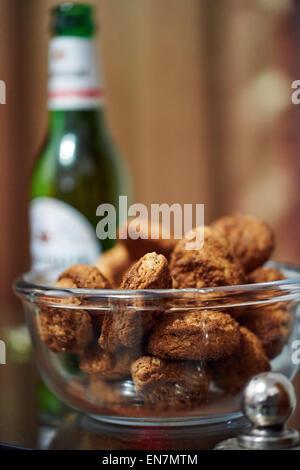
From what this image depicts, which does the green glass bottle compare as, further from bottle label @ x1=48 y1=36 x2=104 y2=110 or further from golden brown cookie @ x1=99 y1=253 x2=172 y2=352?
golden brown cookie @ x1=99 y1=253 x2=172 y2=352

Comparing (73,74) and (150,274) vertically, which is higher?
(73,74)

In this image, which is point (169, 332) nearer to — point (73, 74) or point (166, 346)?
point (166, 346)

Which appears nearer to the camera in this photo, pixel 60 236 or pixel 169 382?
pixel 169 382

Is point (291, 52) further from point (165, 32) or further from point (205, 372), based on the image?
point (205, 372)

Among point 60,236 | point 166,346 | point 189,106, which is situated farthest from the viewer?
point 189,106

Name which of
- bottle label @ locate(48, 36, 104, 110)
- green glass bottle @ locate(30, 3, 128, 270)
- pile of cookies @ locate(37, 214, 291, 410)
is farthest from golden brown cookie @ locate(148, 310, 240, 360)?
bottle label @ locate(48, 36, 104, 110)

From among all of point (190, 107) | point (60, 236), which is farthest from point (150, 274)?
point (190, 107)
